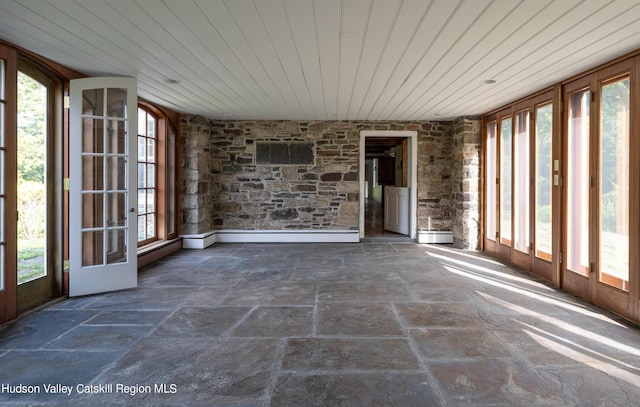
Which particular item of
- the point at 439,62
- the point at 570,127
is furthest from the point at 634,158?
the point at 439,62

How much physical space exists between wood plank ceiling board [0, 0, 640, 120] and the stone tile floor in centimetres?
232

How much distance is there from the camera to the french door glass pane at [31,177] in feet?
10.2

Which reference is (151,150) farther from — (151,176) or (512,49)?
(512,49)

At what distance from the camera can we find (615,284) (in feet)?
10.4

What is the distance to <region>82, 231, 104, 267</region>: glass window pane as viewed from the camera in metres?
3.56

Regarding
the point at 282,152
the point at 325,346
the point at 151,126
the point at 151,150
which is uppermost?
the point at 151,126

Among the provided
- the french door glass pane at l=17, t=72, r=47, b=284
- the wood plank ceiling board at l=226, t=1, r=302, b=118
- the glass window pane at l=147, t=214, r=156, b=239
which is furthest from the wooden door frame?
the glass window pane at l=147, t=214, r=156, b=239

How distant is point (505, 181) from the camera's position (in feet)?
17.3

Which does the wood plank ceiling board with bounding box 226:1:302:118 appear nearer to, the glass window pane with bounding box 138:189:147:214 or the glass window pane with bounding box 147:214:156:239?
the glass window pane with bounding box 138:189:147:214

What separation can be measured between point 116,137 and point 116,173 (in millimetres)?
393

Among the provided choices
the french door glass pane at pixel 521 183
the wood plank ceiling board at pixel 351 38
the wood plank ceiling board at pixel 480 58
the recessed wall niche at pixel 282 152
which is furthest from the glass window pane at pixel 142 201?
the french door glass pane at pixel 521 183

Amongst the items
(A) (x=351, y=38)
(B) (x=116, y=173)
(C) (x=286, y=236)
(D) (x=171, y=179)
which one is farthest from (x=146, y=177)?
(A) (x=351, y=38)

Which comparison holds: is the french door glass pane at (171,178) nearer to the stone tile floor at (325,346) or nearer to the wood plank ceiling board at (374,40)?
the stone tile floor at (325,346)

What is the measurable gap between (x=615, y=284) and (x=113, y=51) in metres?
5.03
